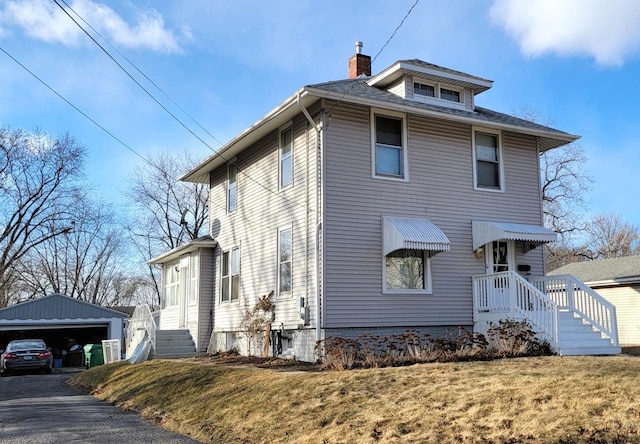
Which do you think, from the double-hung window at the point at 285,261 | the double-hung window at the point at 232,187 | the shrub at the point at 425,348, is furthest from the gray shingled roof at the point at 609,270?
the double-hung window at the point at 232,187

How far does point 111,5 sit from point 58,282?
46045 mm

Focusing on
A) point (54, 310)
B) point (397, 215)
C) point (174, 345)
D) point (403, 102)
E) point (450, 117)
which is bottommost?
point (174, 345)

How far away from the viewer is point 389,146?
48.3 feet

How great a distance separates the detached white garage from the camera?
32.1m

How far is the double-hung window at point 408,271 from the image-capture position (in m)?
14.2

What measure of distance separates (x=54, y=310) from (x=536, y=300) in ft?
90.7

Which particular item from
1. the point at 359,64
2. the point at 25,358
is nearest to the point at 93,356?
the point at 25,358

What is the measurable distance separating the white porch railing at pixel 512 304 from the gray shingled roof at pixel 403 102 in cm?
399

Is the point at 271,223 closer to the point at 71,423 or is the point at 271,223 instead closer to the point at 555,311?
the point at 555,311

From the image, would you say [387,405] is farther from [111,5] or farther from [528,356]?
[111,5]

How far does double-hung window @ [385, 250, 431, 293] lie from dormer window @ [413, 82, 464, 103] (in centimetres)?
414

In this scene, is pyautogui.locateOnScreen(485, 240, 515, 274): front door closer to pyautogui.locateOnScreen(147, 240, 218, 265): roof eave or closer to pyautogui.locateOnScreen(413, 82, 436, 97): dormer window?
pyautogui.locateOnScreen(413, 82, 436, 97): dormer window

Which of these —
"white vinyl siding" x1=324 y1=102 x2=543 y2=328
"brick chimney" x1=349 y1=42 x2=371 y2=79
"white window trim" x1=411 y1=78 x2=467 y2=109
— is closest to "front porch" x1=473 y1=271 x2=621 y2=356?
"white vinyl siding" x1=324 y1=102 x2=543 y2=328

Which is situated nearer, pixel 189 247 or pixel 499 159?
pixel 499 159
